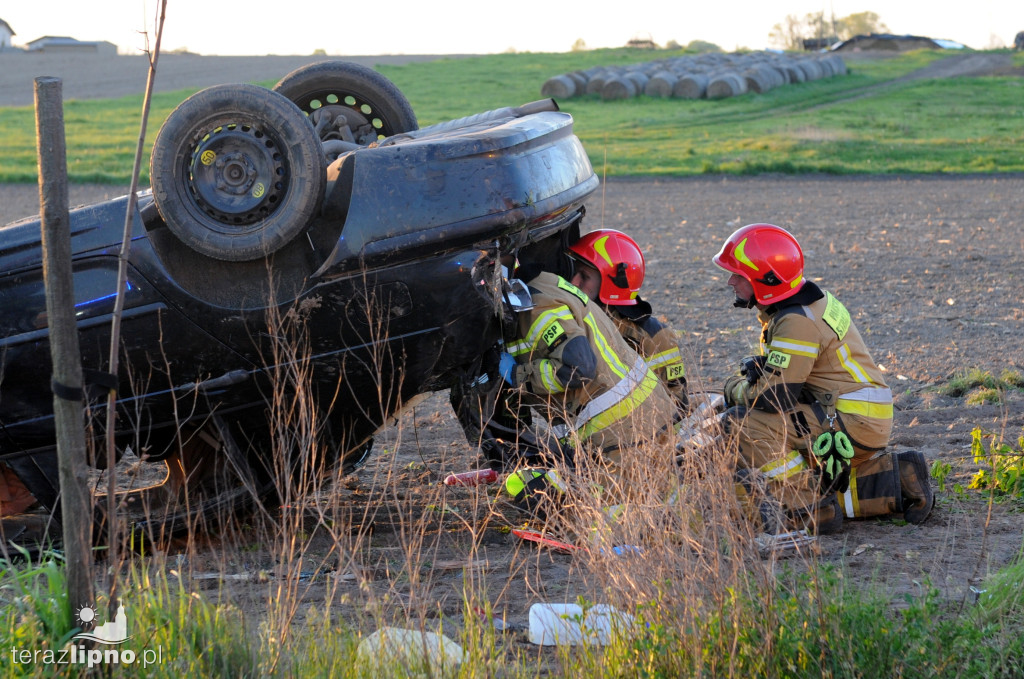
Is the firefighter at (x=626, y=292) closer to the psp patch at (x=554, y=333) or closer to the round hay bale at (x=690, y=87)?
the psp patch at (x=554, y=333)

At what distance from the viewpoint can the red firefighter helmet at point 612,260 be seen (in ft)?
17.0

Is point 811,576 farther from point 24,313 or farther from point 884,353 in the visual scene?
point 884,353

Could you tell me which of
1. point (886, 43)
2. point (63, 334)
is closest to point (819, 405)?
point (63, 334)

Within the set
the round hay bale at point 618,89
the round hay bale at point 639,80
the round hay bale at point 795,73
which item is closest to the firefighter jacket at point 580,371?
the round hay bale at point 618,89

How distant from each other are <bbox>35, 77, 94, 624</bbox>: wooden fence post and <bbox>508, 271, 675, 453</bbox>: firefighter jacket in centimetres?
188

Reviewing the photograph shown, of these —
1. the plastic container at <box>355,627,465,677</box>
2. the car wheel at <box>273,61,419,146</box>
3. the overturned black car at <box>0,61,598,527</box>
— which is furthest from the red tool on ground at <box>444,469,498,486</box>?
the plastic container at <box>355,627,465,677</box>

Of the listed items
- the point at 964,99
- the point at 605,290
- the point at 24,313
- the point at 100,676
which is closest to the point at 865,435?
the point at 605,290

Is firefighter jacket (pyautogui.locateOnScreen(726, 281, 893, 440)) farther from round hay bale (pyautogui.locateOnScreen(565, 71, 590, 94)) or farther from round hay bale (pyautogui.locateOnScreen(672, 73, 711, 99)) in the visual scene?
round hay bale (pyautogui.locateOnScreen(565, 71, 590, 94))

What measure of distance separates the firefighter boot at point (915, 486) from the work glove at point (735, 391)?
736 mm

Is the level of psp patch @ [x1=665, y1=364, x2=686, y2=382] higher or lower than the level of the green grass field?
lower

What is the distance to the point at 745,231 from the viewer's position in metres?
4.81

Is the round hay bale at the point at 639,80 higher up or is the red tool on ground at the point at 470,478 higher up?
the round hay bale at the point at 639,80

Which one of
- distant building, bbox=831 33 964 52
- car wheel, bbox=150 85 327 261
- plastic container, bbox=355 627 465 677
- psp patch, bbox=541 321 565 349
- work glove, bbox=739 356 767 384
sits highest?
distant building, bbox=831 33 964 52

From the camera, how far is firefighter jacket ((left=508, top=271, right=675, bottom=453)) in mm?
4234
